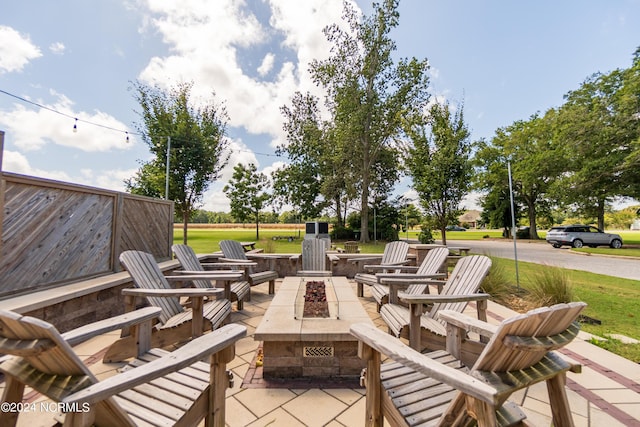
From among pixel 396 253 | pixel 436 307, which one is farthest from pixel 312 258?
pixel 436 307

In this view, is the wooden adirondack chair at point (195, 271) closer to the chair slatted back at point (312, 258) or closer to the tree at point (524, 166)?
the chair slatted back at point (312, 258)

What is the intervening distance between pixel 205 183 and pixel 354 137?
25.9 ft

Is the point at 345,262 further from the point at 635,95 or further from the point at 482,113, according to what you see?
the point at 635,95

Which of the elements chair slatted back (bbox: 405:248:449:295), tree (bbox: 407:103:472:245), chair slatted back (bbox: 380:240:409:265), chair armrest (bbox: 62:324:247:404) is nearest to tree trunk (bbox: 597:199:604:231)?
tree (bbox: 407:103:472:245)

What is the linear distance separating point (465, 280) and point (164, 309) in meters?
2.90

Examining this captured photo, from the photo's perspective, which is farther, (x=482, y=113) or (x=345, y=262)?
(x=482, y=113)

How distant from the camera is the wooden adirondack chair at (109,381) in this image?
2.54ft

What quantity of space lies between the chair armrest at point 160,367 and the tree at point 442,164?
8.95m

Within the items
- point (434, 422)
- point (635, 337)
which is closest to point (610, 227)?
point (635, 337)

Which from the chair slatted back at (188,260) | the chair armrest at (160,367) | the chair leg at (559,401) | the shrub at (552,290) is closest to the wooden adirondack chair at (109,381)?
the chair armrest at (160,367)

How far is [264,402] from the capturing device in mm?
1707

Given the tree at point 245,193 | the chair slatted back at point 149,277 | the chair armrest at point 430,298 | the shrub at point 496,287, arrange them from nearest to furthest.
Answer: the chair armrest at point 430,298, the chair slatted back at point 149,277, the shrub at point 496,287, the tree at point 245,193

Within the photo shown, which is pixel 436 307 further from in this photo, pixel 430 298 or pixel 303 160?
pixel 303 160

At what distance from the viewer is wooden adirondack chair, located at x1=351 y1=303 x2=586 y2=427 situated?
2.87ft
